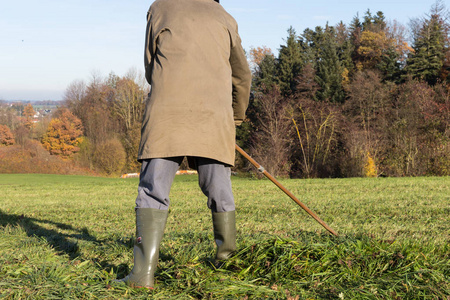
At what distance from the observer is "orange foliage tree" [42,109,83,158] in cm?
5216

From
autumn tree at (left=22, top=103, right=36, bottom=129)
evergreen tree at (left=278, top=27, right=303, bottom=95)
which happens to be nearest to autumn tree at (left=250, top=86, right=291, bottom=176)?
evergreen tree at (left=278, top=27, right=303, bottom=95)

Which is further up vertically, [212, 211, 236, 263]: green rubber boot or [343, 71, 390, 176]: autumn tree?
[343, 71, 390, 176]: autumn tree

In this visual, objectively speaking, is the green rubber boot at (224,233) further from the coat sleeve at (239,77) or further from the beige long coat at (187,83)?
the coat sleeve at (239,77)

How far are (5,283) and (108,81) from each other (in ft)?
204

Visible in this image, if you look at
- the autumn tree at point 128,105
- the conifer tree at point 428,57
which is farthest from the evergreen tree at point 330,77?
the autumn tree at point 128,105

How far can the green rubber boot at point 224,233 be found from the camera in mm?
3477

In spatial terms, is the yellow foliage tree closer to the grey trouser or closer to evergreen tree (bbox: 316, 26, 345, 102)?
evergreen tree (bbox: 316, 26, 345, 102)

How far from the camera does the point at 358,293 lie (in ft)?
9.27

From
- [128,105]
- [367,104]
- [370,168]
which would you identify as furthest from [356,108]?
[128,105]

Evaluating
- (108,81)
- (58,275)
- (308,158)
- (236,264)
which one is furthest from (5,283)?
(108,81)

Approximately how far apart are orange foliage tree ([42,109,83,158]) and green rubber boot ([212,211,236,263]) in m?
51.4

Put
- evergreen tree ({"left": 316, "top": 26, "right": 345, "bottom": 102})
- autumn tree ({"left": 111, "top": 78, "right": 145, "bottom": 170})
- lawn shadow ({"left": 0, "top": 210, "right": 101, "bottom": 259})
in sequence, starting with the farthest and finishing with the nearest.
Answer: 1. autumn tree ({"left": 111, "top": 78, "right": 145, "bottom": 170})
2. evergreen tree ({"left": 316, "top": 26, "right": 345, "bottom": 102})
3. lawn shadow ({"left": 0, "top": 210, "right": 101, "bottom": 259})

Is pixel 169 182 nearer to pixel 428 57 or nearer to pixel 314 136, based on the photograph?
pixel 314 136

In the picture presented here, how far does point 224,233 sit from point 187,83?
1.12 metres
